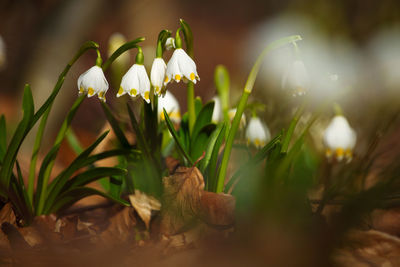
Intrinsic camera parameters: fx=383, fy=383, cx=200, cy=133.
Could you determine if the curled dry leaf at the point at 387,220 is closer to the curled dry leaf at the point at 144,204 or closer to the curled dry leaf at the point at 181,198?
the curled dry leaf at the point at 181,198

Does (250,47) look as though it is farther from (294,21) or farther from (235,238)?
(235,238)

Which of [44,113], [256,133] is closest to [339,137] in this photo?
[256,133]

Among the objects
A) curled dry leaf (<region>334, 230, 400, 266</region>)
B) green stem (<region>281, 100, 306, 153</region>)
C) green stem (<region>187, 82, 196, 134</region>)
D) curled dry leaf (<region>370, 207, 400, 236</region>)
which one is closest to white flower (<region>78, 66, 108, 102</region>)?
green stem (<region>187, 82, 196, 134</region>)

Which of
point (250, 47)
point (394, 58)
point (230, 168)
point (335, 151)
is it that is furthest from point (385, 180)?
point (250, 47)

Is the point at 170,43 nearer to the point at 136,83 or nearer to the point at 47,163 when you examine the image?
the point at 136,83

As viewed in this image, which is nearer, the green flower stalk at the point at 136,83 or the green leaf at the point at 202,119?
the green flower stalk at the point at 136,83

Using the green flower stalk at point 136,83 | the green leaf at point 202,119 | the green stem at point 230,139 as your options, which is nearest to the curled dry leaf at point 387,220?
the green stem at point 230,139
